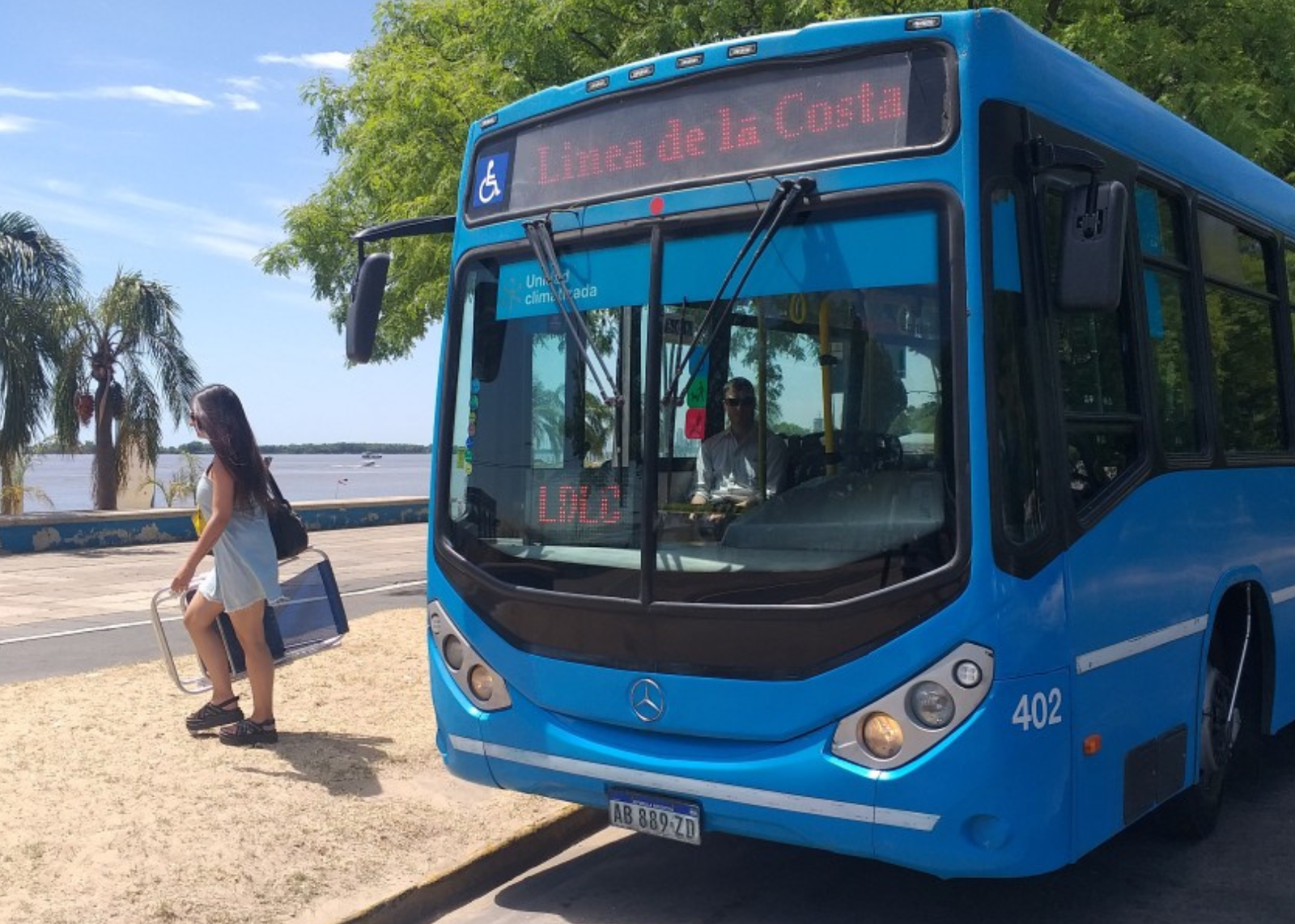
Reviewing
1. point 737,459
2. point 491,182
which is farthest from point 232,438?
point 737,459

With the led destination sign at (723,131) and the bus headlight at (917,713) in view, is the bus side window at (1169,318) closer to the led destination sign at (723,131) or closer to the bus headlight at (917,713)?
the led destination sign at (723,131)

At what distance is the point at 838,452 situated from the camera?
4.76 metres

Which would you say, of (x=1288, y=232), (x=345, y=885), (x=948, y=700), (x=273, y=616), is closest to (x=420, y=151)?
(x=273, y=616)

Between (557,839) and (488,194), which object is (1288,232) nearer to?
(488,194)

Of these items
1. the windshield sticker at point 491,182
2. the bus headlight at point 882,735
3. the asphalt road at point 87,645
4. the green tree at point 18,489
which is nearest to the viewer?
the bus headlight at point 882,735

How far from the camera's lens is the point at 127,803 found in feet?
20.5

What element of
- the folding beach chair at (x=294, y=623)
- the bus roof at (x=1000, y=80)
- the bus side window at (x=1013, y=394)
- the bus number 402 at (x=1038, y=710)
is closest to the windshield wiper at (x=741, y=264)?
the bus roof at (x=1000, y=80)

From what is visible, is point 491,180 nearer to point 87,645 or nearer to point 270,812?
point 270,812

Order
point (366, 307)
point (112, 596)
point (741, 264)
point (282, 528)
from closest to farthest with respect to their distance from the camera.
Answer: point (741, 264)
point (366, 307)
point (282, 528)
point (112, 596)

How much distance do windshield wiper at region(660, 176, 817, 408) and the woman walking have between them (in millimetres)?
3142

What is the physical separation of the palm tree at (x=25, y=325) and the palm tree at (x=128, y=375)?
1258mm

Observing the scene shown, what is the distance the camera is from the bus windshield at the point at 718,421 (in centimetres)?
459

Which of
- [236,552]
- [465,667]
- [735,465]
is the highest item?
[735,465]

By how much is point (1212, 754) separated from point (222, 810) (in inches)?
166
